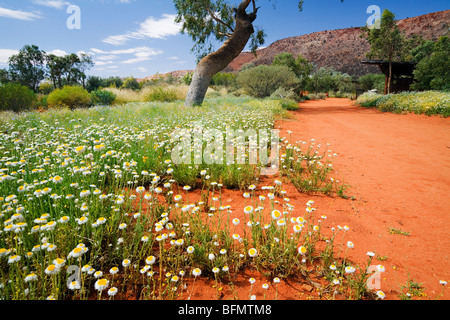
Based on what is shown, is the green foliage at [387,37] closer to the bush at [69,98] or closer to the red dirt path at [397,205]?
the red dirt path at [397,205]

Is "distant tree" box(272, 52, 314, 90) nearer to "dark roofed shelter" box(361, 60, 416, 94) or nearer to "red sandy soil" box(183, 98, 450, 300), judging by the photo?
"dark roofed shelter" box(361, 60, 416, 94)

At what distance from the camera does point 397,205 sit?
336 centimetres

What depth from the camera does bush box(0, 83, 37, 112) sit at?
12.6 meters

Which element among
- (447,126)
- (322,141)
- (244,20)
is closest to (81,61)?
(244,20)

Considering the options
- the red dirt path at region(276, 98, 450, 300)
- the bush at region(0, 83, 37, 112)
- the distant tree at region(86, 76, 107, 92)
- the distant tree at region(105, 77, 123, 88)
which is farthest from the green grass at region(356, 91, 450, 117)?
the distant tree at region(105, 77, 123, 88)

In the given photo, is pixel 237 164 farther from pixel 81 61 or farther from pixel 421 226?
pixel 81 61

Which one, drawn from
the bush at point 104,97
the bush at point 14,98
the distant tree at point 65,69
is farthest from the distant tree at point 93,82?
the bush at point 14,98

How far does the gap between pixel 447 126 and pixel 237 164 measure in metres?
10.3

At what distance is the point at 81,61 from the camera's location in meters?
36.0

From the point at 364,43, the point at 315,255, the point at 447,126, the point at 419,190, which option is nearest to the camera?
the point at 315,255

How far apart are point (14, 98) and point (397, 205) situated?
18.3m

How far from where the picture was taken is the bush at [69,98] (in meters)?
15.3

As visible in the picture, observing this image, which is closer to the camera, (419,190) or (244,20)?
(419,190)
